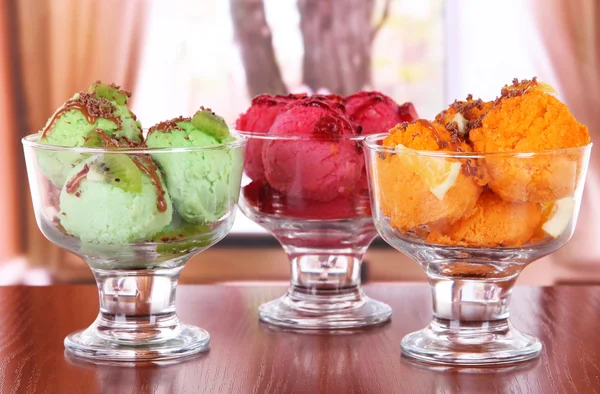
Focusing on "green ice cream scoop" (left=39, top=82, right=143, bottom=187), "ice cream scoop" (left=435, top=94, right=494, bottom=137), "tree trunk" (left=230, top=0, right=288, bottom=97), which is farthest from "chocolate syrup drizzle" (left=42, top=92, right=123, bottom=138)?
"tree trunk" (left=230, top=0, right=288, bottom=97)

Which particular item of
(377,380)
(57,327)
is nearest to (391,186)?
(377,380)

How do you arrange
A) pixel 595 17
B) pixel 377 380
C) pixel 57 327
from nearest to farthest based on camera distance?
pixel 377 380 < pixel 57 327 < pixel 595 17

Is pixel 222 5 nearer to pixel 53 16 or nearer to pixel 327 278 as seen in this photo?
pixel 53 16

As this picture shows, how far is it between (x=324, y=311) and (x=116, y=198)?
0.25 meters

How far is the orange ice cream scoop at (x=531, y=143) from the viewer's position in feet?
1.98

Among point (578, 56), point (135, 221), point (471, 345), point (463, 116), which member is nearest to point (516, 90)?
point (463, 116)

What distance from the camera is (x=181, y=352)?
660 mm

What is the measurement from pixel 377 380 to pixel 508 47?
1983 mm

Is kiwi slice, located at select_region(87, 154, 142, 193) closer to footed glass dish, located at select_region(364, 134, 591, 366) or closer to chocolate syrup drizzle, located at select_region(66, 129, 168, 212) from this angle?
chocolate syrup drizzle, located at select_region(66, 129, 168, 212)

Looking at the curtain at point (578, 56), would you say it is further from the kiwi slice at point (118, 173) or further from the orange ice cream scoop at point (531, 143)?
the kiwi slice at point (118, 173)

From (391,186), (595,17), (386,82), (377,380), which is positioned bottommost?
(377,380)

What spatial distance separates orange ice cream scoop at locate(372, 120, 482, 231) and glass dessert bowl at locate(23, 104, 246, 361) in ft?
0.38

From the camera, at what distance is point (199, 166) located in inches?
25.1

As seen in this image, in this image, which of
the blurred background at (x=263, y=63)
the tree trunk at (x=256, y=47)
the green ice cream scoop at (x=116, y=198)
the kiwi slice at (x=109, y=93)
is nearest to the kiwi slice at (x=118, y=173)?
the green ice cream scoop at (x=116, y=198)
